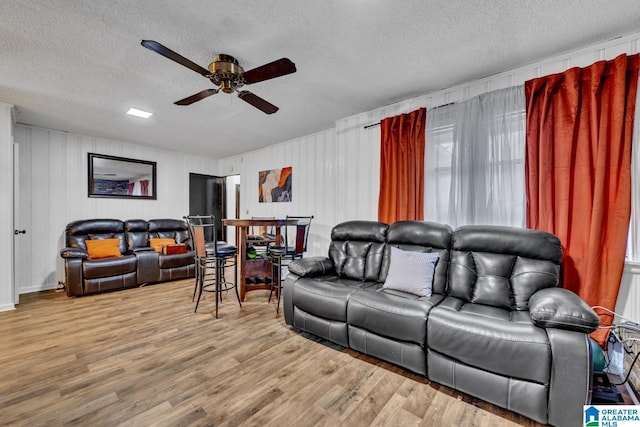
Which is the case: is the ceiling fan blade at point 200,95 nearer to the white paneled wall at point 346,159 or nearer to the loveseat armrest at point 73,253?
the white paneled wall at point 346,159

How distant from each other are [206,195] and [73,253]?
296cm

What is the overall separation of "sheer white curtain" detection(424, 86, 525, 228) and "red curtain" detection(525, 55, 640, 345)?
13cm

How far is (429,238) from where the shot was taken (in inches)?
103

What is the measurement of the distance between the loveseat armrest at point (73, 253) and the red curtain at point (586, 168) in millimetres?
5613

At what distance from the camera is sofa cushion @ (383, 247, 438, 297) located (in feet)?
7.66

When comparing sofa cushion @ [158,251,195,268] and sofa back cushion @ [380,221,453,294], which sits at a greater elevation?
sofa back cushion @ [380,221,453,294]

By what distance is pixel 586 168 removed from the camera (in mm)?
2100

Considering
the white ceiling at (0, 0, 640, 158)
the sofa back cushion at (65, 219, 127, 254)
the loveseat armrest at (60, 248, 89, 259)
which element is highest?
the white ceiling at (0, 0, 640, 158)

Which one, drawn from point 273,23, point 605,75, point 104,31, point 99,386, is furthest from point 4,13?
point 605,75

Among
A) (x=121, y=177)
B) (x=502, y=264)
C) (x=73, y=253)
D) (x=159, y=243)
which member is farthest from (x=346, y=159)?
(x=121, y=177)

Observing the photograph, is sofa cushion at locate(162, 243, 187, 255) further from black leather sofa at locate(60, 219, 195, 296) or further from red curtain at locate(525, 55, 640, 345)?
red curtain at locate(525, 55, 640, 345)

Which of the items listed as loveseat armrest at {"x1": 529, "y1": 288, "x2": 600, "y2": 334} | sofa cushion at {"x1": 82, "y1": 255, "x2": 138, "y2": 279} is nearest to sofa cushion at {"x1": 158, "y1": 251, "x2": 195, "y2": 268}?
sofa cushion at {"x1": 82, "y1": 255, "x2": 138, "y2": 279}

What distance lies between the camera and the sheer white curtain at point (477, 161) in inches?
96.8

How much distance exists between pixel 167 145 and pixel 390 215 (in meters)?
4.65
